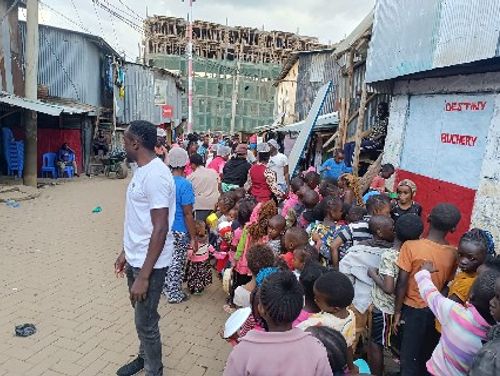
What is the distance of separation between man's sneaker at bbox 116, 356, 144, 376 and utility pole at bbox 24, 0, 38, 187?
10.6 m

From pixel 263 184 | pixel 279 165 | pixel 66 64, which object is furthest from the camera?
pixel 66 64

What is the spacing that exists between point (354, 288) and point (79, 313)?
9.82 feet

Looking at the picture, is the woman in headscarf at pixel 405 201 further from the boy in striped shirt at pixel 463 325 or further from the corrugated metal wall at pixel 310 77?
the corrugated metal wall at pixel 310 77

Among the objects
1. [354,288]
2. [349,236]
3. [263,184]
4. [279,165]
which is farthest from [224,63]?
[354,288]

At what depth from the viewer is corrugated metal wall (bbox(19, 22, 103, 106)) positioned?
1547cm

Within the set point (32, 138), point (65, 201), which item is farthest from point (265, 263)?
point (32, 138)

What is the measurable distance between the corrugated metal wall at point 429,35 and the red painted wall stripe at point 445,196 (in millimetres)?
1703

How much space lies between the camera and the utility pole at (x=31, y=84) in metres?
11.8

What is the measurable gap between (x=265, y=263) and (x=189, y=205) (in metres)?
1.55

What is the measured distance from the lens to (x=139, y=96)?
71.4 ft

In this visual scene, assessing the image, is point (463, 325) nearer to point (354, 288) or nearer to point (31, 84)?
point (354, 288)

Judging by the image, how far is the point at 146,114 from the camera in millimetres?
22656

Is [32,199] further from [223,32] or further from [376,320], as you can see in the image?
[223,32]

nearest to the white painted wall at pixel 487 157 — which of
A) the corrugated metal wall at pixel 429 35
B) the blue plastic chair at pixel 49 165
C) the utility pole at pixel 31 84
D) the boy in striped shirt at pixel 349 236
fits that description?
the corrugated metal wall at pixel 429 35
